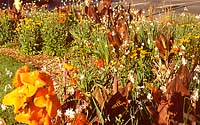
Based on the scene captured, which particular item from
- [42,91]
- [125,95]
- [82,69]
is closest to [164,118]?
[125,95]

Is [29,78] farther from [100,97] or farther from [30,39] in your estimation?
[30,39]

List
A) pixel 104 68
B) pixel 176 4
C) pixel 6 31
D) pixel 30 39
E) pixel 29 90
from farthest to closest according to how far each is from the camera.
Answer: pixel 176 4, pixel 6 31, pixel 30 39, pixel 104 68, pixel 29 90

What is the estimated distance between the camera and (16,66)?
8680mm

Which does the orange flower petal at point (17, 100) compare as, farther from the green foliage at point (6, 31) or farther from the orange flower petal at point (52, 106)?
the green foliage at point (6, 31)

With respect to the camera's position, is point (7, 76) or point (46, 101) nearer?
point (46, 101)

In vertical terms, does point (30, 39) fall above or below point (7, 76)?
above

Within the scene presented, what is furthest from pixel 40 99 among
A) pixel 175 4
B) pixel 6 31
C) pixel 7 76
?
pixel 175 4

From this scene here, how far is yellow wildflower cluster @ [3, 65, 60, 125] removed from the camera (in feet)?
9.43

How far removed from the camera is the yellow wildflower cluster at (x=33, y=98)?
9.43 feet

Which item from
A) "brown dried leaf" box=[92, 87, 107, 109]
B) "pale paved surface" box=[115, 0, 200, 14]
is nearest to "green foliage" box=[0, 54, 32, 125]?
"brown dried leaf" box=[92, 87, 107, 109]

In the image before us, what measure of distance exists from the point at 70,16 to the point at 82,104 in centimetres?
755

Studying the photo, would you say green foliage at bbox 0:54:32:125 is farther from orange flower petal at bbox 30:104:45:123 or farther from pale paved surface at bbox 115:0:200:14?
pale paved surface at bbox 115:0:200:14

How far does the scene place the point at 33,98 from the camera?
9.64 ft

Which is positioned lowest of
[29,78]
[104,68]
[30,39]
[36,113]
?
[30,39]
